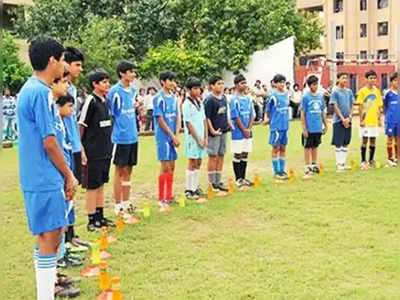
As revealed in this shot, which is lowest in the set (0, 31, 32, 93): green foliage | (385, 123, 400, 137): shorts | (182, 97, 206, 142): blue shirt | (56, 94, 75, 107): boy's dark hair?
(385, 123, 400, 137): shorts

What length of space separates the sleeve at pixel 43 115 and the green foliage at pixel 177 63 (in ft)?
70.9

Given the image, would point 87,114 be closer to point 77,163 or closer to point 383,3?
point 77,163

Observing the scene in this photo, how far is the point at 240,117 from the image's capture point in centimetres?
975

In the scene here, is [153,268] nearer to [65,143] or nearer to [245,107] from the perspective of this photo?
[65,143]

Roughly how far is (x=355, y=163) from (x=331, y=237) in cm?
550

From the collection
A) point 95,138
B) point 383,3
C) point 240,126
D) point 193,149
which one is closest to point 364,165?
point 240,126

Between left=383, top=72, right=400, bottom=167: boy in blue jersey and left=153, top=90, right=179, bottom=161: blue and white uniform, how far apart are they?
15.7 ft

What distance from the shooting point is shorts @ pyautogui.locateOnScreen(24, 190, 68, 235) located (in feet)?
14.0

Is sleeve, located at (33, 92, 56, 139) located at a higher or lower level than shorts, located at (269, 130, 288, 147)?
higher

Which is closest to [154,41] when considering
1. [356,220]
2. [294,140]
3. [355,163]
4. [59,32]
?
[59,32]

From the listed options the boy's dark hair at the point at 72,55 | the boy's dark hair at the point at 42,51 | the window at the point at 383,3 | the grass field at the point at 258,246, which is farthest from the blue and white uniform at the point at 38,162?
the window at the point at 383,3

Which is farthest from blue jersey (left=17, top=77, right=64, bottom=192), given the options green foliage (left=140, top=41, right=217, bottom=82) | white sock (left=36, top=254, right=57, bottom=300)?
green foliage (left=140, top=41, right=217, bottom=82)

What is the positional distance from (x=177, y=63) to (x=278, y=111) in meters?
15.8

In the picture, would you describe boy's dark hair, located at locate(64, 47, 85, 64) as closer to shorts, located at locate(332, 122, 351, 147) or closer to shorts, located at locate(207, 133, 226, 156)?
shorts, located at locate(207, 133, 226, 156)
